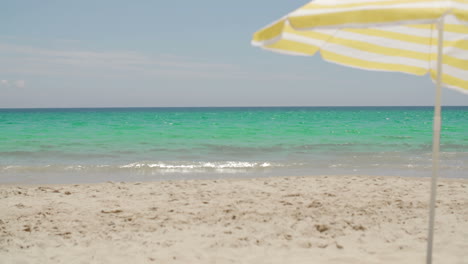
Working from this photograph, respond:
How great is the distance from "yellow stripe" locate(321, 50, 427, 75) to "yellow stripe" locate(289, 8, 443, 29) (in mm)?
996

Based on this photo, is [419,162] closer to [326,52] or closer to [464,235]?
[464,235]

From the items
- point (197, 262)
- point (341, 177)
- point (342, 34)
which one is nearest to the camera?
point (342, 34)

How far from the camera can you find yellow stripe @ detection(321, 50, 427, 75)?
315 cm

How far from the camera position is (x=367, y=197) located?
20.7ft

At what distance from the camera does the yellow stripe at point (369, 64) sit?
10.3 feet

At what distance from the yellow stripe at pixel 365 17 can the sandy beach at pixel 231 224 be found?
240 centimetres

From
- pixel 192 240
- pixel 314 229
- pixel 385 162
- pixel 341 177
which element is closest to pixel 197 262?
pixel 192 240

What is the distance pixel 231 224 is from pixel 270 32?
3.00 metres

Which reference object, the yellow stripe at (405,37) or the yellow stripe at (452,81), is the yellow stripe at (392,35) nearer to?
the yellow stripe at (405,37)

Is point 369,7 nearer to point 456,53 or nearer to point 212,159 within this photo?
point 456,53

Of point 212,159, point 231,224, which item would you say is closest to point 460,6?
point 231,224

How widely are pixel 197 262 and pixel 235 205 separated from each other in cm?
202

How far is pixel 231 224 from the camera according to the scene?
16.2 feet

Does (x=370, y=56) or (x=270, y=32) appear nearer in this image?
(x=270, y=32)
